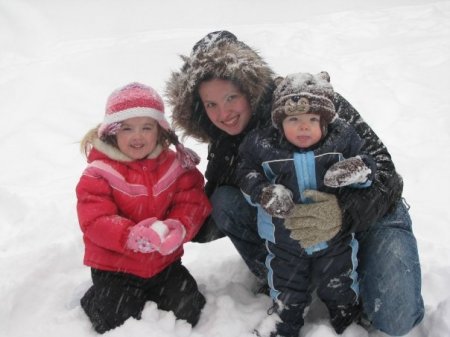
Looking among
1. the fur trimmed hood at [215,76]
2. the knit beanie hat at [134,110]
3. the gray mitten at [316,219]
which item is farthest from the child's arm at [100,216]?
the gray mitten at [316,219]

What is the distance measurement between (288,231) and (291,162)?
35cm

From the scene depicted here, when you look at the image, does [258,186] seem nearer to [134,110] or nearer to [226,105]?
[226,105]

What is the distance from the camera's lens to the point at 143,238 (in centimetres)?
227

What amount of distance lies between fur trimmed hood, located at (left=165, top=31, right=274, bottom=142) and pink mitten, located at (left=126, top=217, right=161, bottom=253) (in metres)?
0.73

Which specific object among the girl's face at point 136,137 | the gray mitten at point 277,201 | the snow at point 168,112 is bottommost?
the snow at point 168,112

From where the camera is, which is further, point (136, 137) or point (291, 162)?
point (136, 137)

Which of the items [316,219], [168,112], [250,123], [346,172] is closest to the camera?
[346,172]

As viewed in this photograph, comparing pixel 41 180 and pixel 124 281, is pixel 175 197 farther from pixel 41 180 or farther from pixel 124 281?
pixel 41 180

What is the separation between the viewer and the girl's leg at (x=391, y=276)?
210cm

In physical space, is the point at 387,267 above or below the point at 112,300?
above

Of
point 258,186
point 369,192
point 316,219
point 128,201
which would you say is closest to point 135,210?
point 128,201

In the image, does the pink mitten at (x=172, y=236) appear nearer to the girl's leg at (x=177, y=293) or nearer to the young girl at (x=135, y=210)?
the young girl at (x=135, y=210)

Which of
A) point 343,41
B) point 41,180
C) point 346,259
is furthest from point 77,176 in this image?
point 343,41

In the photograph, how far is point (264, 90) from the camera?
2.50 metres
